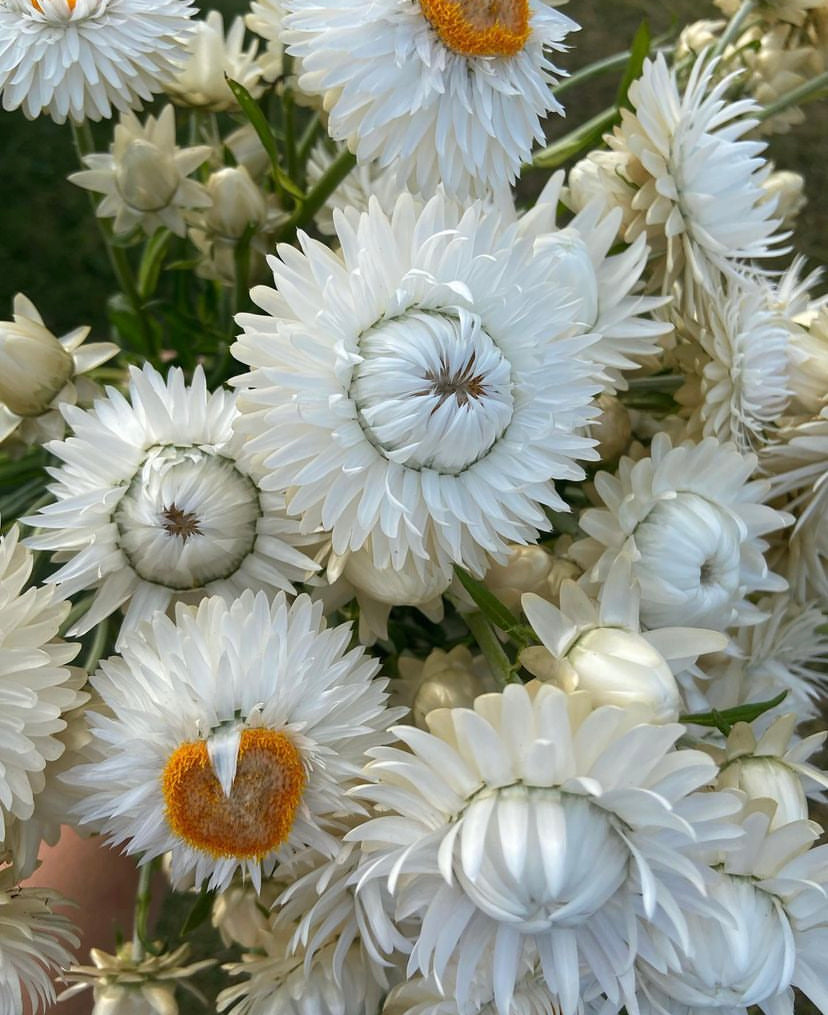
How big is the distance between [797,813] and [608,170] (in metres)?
0.28

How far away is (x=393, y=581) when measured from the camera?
369 millimetres

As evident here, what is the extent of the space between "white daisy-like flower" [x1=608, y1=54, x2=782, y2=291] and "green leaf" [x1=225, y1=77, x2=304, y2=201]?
150 millimetres

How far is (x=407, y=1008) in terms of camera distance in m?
0.40

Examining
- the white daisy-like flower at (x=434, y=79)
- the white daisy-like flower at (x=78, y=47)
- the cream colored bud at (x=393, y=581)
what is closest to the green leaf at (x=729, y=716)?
the cream colored bud at (x=393, y=581)

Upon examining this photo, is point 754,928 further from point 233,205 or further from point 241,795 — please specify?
point 233,205

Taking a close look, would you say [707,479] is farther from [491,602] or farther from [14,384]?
[14,384]

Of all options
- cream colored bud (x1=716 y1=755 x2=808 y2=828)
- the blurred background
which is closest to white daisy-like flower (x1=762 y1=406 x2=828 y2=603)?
cream colored bud (x1=716 y1=755 x2=808 y2=828)

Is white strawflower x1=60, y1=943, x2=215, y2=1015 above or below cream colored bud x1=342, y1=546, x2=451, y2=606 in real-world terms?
below

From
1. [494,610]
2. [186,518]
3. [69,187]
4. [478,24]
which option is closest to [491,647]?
[494,610]

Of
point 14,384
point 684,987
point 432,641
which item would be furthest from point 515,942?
point 14,384

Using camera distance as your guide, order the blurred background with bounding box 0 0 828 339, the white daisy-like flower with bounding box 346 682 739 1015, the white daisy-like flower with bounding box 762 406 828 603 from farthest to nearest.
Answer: the blurred background with bounding box 0 0 828 339 < the white daisy-like flower with bounding box 762 406 828 603 < the white daisy-like flower with bounding box 346 682 739 1015

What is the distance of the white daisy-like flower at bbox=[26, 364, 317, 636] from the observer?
37 cm

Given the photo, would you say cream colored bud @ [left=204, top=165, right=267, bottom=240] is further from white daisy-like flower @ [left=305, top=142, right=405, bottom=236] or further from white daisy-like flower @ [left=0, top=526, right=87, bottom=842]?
white daisy-like flower @ [left=0, top=526, right=87, bottom=842]

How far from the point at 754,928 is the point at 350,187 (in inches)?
14.7
